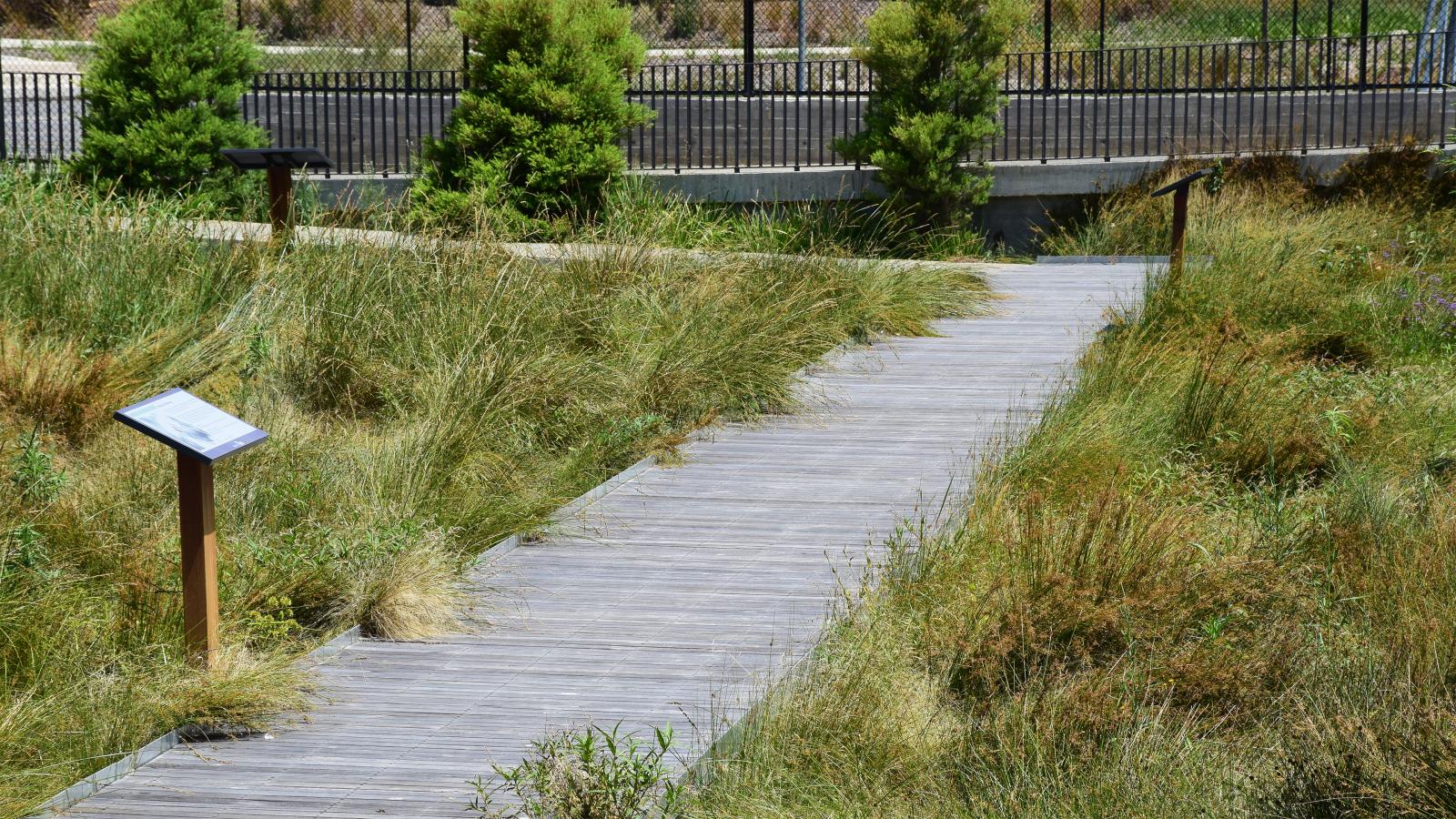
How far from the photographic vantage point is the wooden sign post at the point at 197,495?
459 centimetres

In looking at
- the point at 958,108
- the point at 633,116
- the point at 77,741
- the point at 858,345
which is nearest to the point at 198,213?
the point at 633,116

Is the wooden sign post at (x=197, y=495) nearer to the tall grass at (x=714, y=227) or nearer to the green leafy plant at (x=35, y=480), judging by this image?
the green leafy plant at (x=35, y=480)

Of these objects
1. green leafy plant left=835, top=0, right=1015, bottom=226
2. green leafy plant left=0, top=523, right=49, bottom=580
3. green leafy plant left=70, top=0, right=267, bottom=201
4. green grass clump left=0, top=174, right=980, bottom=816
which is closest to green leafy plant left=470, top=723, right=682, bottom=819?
green grass clump left=0, top=174, right=980, bottom=816

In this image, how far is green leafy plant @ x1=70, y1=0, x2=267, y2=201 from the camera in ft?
43.9

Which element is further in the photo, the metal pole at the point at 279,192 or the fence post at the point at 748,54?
the fence post at the point at 748,54

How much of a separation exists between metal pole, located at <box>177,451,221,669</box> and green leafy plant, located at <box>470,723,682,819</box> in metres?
1.04

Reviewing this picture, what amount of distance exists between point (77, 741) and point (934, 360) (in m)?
6.35

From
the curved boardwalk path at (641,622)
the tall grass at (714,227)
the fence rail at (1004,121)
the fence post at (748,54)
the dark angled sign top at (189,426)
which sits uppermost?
the fence post at (748,54)

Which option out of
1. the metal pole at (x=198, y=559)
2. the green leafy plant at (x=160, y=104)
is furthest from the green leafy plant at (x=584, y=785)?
the green leafy plant at (x=160, y=104)

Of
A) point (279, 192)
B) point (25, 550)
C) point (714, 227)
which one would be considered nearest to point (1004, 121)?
point (714, 227)

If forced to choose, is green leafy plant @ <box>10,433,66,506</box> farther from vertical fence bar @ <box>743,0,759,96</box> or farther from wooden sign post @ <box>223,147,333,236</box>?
vertical fence bar @ <box>743,0,759,96</box>

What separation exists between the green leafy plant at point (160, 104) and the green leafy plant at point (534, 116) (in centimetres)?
182

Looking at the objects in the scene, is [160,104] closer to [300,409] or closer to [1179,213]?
[300,409]

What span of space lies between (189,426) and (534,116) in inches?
356
